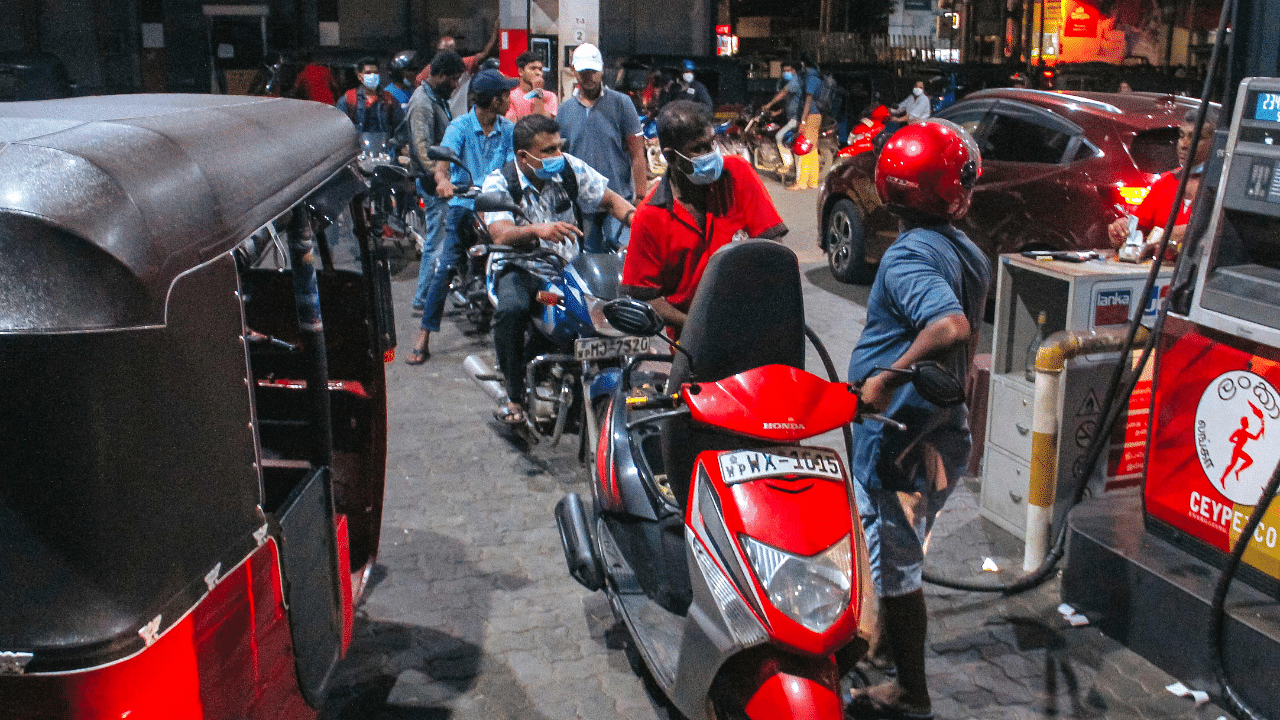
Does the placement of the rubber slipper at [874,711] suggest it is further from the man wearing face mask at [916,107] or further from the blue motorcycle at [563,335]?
the man wearing face mask at [916,107]

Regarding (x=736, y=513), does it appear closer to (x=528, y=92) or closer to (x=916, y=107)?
(x=528, y=92)

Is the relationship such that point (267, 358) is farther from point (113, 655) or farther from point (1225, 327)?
point (1225, 327)

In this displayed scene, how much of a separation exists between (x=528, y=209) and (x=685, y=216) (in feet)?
5.92

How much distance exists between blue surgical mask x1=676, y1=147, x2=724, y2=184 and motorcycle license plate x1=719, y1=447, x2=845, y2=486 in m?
1.75

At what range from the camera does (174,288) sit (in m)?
2.00

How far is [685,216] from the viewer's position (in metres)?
4.40

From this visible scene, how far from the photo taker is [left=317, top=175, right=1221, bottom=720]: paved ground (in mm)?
3709

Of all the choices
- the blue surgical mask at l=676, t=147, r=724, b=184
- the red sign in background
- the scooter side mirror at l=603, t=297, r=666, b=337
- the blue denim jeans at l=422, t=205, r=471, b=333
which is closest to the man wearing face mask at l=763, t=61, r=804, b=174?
the blue denim jeans at l=422, t=205, r=471, b=333

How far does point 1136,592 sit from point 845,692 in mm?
1178

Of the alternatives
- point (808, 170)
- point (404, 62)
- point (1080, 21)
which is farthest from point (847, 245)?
point (1080, 21)

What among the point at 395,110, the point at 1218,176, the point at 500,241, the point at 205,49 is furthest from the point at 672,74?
the point at 1218,176

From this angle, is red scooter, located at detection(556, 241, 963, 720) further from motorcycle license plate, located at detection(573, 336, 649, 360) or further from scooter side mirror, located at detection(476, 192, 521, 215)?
scooter side mirror, located at detection(476, 192, 521, 215)

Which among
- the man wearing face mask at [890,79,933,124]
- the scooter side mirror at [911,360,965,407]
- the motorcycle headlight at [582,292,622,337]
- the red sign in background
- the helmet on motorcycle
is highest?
the red sign in background

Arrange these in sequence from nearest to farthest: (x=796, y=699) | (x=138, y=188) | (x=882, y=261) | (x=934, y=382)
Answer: (x=138, y=188)
(x=796, y=699)
(x=934, y=382)
(x=882, y=261)
